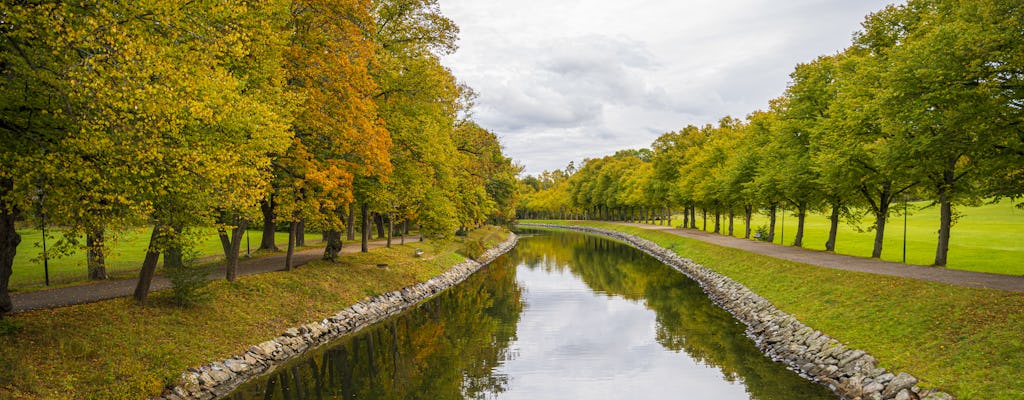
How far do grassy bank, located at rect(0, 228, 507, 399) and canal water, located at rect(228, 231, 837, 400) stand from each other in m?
2.15

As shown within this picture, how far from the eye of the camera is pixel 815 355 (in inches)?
730

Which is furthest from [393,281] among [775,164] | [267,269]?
[775,164]

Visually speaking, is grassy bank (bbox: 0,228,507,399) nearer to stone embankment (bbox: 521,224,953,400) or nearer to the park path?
the park path

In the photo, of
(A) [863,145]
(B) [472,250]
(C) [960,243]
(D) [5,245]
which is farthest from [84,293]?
(C) [960,243]

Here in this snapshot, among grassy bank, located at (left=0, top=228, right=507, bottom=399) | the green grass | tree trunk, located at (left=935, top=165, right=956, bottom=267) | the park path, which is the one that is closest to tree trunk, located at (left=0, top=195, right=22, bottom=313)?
grassy bank, located at (left=0, top=228, right=507, bottom=399)

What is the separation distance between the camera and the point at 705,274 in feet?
129

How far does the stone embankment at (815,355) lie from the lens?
1445cm

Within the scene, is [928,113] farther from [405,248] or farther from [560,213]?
[560,213]

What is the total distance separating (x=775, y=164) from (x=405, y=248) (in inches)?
1108

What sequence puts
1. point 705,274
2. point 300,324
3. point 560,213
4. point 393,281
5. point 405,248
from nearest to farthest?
point 300,324 → point 393,281 → point 705,274 → point 405,248 → point 560,213

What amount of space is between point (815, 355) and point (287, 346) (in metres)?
18.2

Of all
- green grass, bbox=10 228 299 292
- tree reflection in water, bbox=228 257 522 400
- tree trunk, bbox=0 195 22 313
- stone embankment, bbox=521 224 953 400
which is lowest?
tree reflection in water, bbox=228 257 522 400

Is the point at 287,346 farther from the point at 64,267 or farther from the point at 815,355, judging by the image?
the point at 815,355

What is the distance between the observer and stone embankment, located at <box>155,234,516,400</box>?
1546 cm
